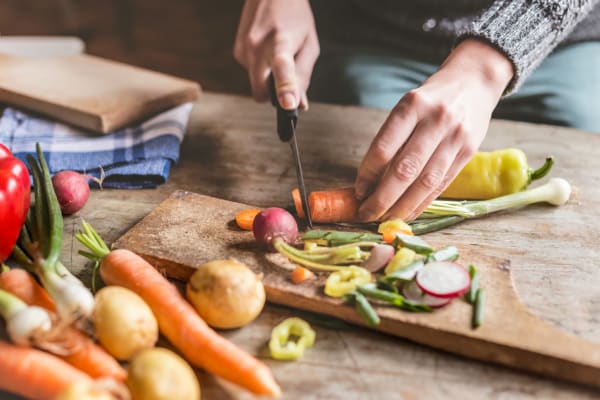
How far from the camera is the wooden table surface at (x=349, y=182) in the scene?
1.04 meters

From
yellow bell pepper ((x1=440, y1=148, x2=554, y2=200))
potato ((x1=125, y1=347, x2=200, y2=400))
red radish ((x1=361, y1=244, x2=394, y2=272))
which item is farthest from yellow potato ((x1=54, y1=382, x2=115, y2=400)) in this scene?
yellow bell pepper ((x1=440, y1=148, x2=554, y2=200))

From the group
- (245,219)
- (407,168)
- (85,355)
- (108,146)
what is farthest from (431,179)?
(108,146)

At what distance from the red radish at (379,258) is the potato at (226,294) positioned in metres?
0.23

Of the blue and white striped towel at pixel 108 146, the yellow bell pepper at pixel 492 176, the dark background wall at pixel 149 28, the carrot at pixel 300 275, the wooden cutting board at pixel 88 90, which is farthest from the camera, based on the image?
the dark background wall at pixel 149 28

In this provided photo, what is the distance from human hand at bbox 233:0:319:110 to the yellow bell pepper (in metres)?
0.47

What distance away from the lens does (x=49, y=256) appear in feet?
3.74

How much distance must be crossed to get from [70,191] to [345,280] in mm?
711

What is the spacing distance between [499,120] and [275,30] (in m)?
0.81

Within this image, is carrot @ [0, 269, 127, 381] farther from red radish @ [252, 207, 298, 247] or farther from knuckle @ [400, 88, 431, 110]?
knuckle @ [400, 88, 431, 110]

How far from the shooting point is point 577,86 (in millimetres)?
2006

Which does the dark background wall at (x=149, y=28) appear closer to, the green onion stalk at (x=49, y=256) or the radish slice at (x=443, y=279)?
the green onion stalk at (x=49, y=256)

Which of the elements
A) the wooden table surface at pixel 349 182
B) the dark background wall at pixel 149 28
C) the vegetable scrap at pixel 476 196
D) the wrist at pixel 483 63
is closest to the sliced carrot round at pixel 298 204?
the vegetable scrap at pixel 476 196

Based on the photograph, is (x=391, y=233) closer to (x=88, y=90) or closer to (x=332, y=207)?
(x=332, y=207)

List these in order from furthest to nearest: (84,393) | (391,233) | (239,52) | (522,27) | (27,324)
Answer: (239,52), (522,27), (391,233), (27,324), (84,393)
